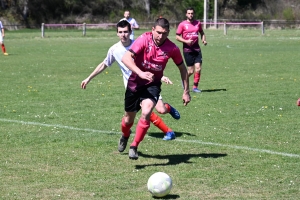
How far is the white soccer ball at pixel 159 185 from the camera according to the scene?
5730mm

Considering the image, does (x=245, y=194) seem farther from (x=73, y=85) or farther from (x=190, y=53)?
(x=73, y=85)

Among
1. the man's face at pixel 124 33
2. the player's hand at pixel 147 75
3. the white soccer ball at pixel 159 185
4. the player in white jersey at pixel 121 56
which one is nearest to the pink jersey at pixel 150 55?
the player's hand at pixel 147 75

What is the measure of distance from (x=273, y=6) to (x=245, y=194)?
7295 centimetres

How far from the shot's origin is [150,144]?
8414mm

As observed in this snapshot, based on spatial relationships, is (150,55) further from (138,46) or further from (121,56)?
(121,56)

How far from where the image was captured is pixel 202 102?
12523mm

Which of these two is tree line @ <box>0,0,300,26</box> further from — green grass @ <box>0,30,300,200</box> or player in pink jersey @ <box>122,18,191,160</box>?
player in pink jersey @ <box>122,18,191,160</box>

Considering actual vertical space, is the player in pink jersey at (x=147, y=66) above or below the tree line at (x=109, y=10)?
Answer: above

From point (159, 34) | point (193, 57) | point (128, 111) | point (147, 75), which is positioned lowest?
point (193, 57)

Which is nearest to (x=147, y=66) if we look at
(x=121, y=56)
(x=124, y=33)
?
(x=124, y=33)

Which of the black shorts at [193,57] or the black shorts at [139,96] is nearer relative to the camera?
the black shorts at [139,96]

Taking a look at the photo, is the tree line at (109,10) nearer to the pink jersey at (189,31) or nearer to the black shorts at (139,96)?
the pink jersey at (189,31)

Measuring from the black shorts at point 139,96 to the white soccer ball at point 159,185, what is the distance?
1.63 meters

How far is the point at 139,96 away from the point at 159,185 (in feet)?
6.21
